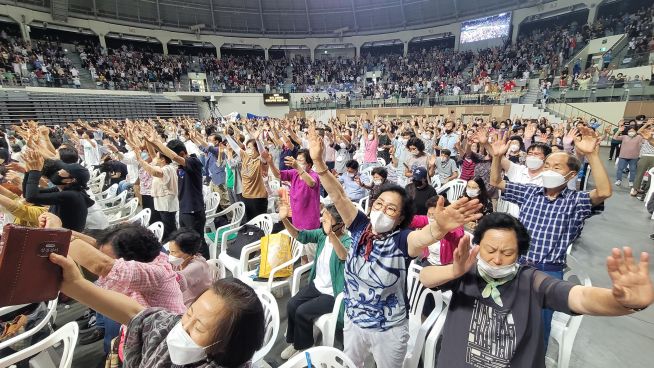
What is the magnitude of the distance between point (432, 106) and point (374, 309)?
1811cm

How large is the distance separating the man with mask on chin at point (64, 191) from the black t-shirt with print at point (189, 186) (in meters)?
0.90

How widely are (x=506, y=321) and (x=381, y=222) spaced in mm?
734

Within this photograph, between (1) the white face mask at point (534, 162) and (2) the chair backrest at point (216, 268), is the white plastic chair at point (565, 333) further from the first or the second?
(2) the chair backrest at point (216, 268)

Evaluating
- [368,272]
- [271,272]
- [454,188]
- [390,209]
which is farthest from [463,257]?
[454,188]

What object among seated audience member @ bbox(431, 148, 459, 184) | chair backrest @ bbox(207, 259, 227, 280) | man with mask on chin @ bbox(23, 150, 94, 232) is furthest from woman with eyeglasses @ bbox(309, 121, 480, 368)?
seated audience member @ bbox(431, 148, 459, 184)

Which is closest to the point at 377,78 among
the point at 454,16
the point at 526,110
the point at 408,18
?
the point at 408,18

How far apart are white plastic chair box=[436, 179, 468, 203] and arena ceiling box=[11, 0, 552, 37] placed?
23867 millimetres

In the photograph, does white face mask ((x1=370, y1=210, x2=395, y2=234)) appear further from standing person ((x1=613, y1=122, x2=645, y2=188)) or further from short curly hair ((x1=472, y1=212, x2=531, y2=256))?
standing person ((x1=613, y1=122, x2=645, y2=188))

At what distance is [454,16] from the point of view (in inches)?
996

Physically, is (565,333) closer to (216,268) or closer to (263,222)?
(216,268)

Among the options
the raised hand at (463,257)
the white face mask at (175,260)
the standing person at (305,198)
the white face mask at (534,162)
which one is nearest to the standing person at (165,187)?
the standing person at (305,198)

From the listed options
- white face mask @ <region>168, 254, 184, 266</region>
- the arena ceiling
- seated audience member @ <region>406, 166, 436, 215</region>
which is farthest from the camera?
the arena ceiling

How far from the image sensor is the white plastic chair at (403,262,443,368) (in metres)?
2.04

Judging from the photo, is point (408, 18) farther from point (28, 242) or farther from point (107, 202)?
point (28, 242)
